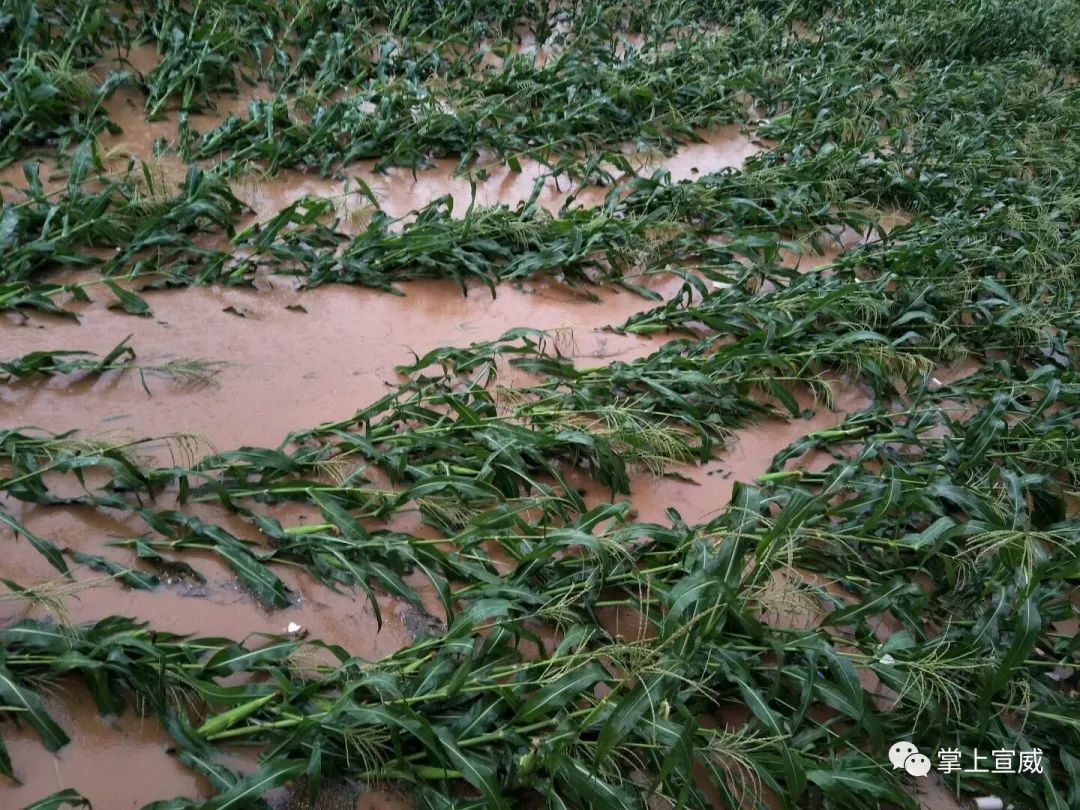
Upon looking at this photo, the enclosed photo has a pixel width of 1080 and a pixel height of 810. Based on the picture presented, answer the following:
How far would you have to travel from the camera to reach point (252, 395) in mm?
2926

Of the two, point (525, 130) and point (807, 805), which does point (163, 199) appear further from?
point (807, 805)

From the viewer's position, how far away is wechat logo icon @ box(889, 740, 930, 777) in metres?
2.16

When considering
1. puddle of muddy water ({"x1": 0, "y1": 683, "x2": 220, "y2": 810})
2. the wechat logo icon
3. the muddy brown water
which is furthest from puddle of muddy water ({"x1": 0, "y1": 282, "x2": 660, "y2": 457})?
the wechat logo icon

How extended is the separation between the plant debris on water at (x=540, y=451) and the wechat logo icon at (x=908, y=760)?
23 millimetres

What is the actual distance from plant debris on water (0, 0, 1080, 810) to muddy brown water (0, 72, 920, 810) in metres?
0.02

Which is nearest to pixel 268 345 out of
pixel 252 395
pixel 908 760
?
pixel 252 395

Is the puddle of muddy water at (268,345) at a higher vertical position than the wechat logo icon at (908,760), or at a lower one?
higher

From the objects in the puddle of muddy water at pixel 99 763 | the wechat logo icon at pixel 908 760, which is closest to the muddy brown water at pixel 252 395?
the puddle of muddy water at pixel 99 763

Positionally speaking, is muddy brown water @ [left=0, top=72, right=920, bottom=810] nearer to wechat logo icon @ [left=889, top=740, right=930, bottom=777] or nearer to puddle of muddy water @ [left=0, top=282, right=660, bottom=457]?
puddle of muddy water @ [left=0, top=282, right=660, bottom=457]

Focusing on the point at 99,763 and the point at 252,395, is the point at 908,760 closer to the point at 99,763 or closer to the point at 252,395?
the point at 99,763

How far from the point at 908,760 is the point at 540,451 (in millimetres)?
1384

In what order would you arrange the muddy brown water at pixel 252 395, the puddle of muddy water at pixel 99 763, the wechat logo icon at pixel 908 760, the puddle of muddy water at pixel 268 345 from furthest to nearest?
the puddle of muddy water at pixel 268 345, the wechat logo icon at pixel 908 760, the muddy brown water at pixel 252 395, the puddle of muddy water at pixel 99 763

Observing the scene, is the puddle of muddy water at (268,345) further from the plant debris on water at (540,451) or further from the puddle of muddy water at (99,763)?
the puddle of muddy water at (99,763)

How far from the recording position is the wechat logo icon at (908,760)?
2.16 m
